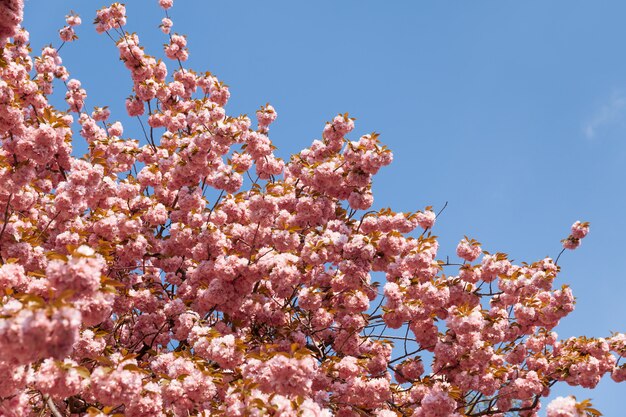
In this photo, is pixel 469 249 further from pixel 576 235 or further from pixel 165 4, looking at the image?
pixel 165 4

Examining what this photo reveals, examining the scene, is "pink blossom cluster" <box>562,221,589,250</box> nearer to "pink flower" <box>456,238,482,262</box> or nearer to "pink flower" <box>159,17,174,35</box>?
"pink flower" <box>456,238,482,262</box>

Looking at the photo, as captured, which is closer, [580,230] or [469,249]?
[469,249]

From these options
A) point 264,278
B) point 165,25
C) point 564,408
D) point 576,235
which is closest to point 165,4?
point 165,25

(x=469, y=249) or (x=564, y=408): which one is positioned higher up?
(x=469, y=249)

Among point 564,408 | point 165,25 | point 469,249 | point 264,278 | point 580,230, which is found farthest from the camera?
point 165,25

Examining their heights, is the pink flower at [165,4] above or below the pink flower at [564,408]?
above

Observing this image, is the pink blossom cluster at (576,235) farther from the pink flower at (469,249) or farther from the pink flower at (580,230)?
the pink flower at (469,249)

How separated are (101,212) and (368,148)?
13.2 ft

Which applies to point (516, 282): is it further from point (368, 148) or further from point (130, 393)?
point (130, 393)

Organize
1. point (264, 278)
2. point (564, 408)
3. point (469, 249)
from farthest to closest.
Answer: point (469, 249), point (264, 278), point (564, 408)

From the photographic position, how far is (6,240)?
275 inches

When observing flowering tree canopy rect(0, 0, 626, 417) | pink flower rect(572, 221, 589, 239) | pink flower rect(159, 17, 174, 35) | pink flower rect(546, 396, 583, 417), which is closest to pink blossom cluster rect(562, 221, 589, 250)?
pink flower rect(572, 221, 589, 239)

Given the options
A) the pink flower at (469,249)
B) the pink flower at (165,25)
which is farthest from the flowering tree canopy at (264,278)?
the pink flower at (165,25)

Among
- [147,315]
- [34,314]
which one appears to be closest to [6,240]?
[147,315]
